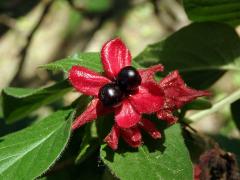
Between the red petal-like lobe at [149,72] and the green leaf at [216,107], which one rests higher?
the red petal-like lobe at [149,72]

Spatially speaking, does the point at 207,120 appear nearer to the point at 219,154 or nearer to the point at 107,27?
the point at 107,27

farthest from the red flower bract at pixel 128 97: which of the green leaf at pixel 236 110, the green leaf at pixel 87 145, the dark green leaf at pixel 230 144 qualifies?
the dark green leaf at pixel 230 144

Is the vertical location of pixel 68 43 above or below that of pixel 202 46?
below

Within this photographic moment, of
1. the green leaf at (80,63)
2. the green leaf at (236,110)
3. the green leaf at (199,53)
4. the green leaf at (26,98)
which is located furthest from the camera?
the green leaf at (236,110)

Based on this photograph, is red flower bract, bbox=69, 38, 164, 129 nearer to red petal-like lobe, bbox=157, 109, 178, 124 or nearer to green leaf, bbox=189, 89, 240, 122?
red petal-like lobe, bbox=157, 109, 178, 124

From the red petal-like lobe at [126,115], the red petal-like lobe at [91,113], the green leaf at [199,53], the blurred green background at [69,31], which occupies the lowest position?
the blurred green background at [69,31]

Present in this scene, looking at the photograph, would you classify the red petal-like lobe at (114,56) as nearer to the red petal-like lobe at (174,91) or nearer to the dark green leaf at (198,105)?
the red petal-like lobe at (174,91)

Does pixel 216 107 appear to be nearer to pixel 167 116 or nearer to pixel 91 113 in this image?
pixel 167 116

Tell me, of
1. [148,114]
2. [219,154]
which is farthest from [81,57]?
[219,154]
